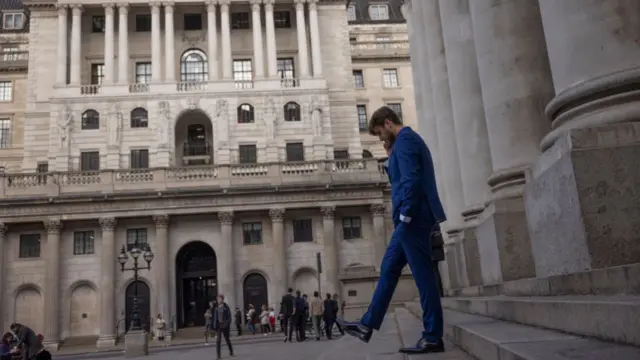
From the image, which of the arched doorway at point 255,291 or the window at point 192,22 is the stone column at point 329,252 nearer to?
the arched doorway at point 255,291

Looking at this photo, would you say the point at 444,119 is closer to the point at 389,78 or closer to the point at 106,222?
the point at 106,222

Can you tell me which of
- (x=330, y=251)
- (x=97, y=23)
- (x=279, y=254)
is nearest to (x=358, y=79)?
(x=330, y=251)

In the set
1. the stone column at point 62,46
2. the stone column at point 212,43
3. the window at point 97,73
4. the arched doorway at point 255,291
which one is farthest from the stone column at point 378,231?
the stone column at point 62,46

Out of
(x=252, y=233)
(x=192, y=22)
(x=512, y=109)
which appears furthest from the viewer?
(x=192, y=22)

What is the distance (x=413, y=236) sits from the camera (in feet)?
17.3

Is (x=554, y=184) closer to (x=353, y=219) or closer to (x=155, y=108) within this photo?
(x=353, y=219)

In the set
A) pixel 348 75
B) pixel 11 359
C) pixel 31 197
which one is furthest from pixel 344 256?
pixel 11 359

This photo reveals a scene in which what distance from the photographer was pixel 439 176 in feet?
52.2

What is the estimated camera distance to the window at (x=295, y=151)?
45.0 meters

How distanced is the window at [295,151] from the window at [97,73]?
15787 mm

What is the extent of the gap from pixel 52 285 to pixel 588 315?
40146mm

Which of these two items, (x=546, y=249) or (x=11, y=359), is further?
(x=11, y=359)

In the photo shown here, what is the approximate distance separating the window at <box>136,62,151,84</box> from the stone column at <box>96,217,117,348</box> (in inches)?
502

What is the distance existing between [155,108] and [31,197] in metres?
10.7
